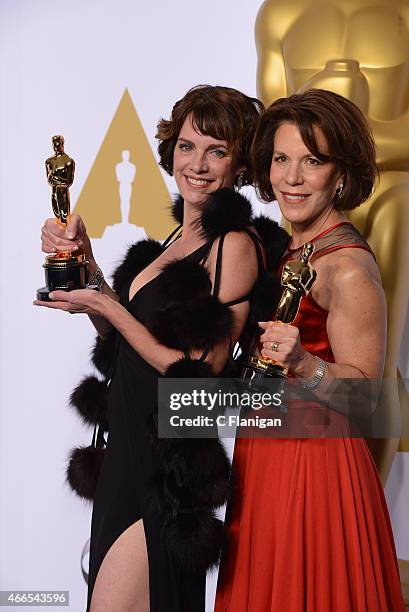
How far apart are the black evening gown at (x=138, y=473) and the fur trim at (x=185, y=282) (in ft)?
0.11

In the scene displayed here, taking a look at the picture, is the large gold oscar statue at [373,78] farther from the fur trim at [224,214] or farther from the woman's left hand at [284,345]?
the woman's left hand at [284,345]

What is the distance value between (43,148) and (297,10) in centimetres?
99

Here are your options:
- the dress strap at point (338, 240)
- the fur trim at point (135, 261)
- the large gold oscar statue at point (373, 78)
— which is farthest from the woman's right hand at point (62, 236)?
the large gold oscar statue at point (373, 78)

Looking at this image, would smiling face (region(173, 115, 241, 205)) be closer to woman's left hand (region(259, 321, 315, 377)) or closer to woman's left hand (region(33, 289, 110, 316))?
woman's left hand (region(33, 289, 110, 316))

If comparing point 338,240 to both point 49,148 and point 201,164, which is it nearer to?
point 201,164

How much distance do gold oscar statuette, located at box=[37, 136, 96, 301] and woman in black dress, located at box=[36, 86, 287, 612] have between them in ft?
0.09

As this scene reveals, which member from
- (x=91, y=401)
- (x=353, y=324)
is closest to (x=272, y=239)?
(x=353, y=324)

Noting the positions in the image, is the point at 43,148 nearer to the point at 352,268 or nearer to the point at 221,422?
the point at 221,422

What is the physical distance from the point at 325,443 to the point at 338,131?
0.54 m

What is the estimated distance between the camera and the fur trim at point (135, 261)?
1929 millimetres

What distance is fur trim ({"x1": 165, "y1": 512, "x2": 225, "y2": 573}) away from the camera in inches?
65.8

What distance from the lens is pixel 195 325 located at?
5.38 feet

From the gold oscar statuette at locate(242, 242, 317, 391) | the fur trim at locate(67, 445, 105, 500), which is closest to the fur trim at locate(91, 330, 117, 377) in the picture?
the fur trim at locate(67, 445, 105, 500)

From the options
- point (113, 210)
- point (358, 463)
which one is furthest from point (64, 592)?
point (358, 463)
